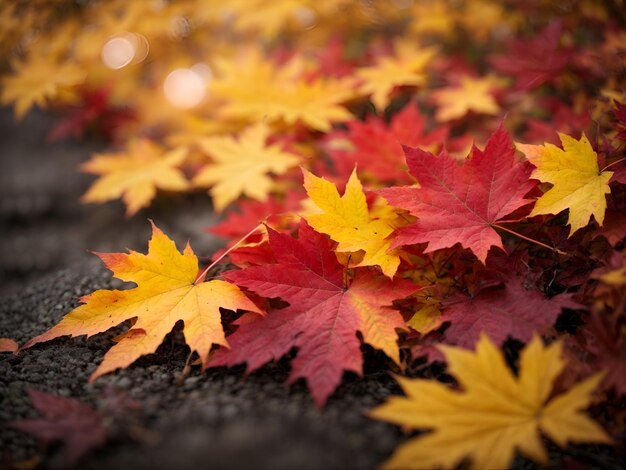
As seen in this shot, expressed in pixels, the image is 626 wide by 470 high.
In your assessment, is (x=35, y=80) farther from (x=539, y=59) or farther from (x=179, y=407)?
(x=539, y=59)

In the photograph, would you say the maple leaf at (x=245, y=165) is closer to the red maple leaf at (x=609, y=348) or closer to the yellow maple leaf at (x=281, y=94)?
the yellow maple leaf at (x=281, y=94)

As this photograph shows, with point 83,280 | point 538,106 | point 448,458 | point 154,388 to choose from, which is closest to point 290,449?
point 448,458

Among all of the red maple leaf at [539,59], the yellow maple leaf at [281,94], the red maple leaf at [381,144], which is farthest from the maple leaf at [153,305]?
the red maple leaf at [539,59]

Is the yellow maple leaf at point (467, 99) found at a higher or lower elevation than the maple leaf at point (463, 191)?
higher

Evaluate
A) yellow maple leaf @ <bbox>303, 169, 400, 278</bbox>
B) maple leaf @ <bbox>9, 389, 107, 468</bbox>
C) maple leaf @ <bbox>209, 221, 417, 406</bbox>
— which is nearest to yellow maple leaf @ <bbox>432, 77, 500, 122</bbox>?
yellow maple leaf @ <bbox>303, 169, 400, 278</bbox>

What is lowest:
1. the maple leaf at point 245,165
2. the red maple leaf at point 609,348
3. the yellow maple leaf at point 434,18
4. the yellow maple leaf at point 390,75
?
the red maple leaf at point 609,348

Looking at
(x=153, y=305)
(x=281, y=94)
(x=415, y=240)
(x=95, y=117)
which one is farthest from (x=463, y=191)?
(x=95, y=117)

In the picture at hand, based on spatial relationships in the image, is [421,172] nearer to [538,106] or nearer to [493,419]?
[493,419]
